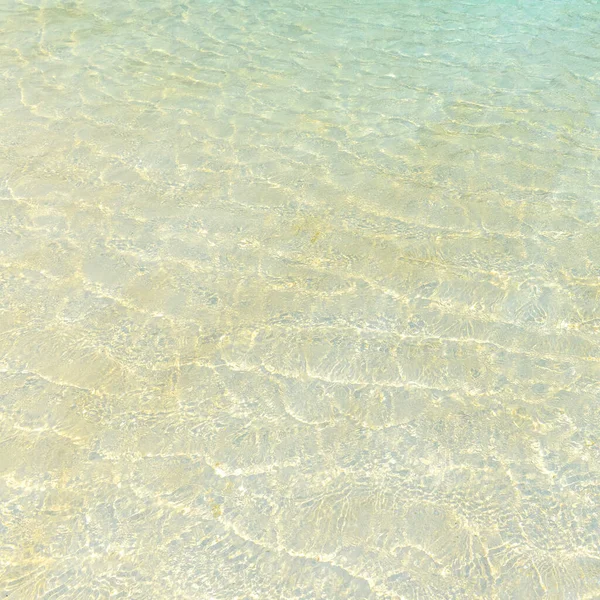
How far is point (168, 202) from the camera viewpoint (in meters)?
3.94

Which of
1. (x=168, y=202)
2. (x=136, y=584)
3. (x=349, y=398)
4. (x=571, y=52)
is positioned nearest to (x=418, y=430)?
(x=349, y=398)

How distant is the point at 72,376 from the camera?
279cm

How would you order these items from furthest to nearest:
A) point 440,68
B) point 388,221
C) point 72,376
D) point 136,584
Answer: point 440,68, point 388,221, point 72,376, point 136,584

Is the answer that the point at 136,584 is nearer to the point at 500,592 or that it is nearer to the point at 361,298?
the point at 500,592

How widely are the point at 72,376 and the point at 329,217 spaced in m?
1.70

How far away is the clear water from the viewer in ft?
7.29

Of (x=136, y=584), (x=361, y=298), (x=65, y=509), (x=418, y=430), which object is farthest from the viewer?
(x=361, y=298)

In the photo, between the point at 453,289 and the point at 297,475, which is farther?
the point at 453,289

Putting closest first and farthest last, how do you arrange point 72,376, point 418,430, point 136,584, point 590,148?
point 136,584 → point 418,430 → point 72,376 → point 590,148

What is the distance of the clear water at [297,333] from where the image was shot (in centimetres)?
222

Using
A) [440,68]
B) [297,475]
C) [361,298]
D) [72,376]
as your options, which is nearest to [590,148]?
[440,68]

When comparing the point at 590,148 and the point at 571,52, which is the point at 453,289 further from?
the point at 571,52

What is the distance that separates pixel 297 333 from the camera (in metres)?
3.04

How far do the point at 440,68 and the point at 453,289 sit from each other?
315cm
